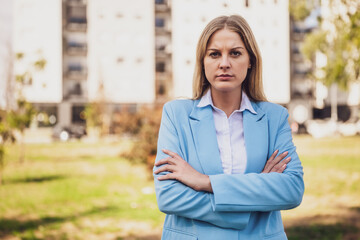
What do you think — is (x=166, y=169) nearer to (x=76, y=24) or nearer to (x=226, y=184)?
(x=226, y=184)

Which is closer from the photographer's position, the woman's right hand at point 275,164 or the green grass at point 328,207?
the woman's right hand at point 275,164

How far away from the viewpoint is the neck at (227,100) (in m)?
2.25

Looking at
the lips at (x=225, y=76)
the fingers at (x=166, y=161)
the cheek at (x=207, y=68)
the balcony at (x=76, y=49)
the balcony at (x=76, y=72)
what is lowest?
the fingers at (x=166, y=161)

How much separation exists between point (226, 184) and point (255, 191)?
0.16 metres

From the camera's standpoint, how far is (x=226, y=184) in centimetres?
199

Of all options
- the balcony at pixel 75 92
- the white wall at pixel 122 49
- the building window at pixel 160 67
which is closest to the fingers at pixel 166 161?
the white wall at pixel 122 49

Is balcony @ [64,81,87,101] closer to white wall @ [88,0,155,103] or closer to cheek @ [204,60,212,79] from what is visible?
white wall @ [88,0,155,103]

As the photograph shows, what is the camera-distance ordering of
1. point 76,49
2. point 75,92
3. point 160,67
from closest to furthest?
point 76,49 → point 75,92 → point 160,67

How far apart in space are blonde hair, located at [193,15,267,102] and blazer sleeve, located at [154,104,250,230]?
0.33m

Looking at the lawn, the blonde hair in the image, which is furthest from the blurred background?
the blonde hair

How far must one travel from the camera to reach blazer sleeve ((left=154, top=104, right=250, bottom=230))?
198 cm

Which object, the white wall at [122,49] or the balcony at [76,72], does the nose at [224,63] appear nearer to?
the white wall at [122,49]

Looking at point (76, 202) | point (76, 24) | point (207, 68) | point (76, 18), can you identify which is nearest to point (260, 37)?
point (76, 24)

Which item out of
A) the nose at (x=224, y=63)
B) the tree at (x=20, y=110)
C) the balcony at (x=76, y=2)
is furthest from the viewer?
the balcony at (x=76, y=2)
